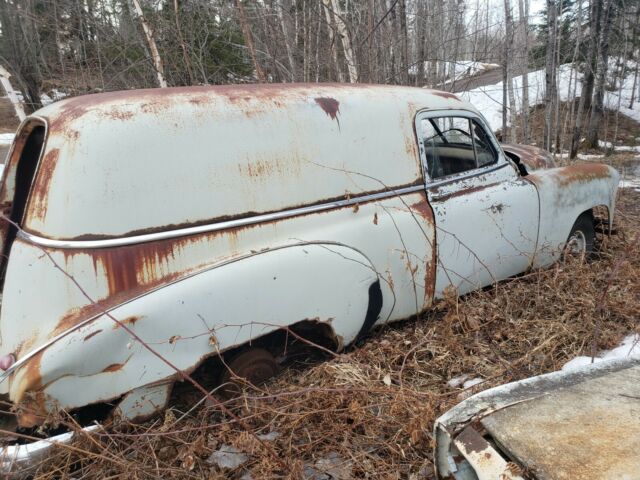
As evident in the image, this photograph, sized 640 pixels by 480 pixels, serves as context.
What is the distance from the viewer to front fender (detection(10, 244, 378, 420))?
198 cm

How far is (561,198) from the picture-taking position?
13.2ft

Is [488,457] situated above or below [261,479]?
above

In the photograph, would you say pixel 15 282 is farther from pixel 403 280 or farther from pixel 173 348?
pixel 403 280

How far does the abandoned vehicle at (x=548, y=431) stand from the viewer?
1409 millimetres

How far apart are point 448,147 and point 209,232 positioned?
2.31m

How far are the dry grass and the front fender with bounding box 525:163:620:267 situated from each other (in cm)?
22

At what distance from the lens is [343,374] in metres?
2.77

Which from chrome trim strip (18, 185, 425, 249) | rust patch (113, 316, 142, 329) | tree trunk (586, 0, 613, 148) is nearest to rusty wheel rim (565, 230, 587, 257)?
chrome trim strip (18, 185, 425, 249)

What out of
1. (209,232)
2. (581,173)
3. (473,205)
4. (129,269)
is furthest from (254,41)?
(129,269)

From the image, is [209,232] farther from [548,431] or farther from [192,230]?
[548,431]

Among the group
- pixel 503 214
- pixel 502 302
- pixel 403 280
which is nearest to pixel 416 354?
pixel 403 280

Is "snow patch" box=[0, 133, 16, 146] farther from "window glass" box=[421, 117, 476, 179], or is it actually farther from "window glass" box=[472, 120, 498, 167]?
"window glass" box=[472, 120, 498, 167]

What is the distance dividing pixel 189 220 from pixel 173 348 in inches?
25.2

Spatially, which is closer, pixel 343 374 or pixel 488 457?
pixel 488 457
